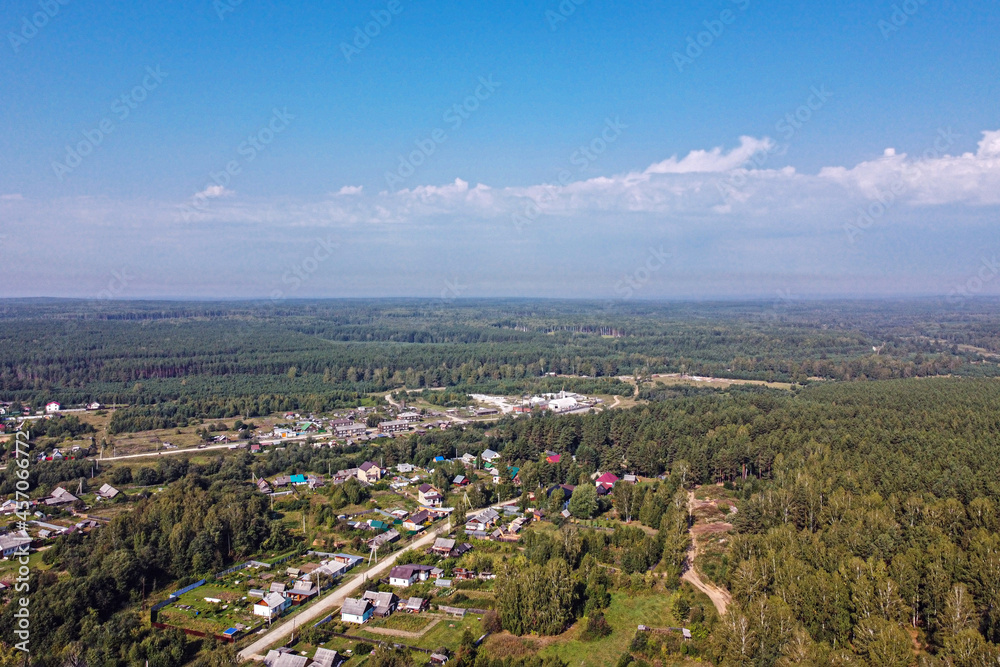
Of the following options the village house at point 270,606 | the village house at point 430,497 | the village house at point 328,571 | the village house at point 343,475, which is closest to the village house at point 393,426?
the village house at point 343,475

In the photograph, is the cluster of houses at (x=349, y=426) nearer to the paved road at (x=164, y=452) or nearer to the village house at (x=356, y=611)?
the paved road at (x=164, y=452)

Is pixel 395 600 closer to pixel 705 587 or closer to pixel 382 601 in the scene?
pixel 382 601

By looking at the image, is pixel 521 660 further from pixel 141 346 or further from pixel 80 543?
pixel 141 346

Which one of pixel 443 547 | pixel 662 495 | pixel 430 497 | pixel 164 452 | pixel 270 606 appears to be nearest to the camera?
pixel 270 606

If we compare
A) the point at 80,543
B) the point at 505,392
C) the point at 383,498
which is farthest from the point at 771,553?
the point at 505,392

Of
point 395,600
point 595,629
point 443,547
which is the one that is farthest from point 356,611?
point 595,629

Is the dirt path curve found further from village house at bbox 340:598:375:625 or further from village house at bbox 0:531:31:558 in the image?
village house at bbox 0:531:31:558
